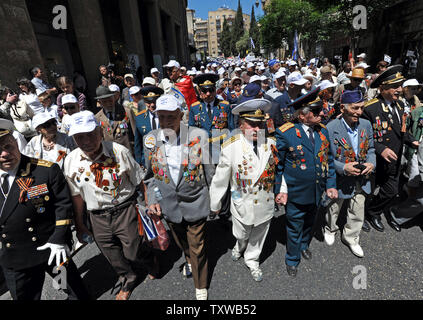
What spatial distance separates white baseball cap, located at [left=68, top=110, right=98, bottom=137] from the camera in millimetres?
2037

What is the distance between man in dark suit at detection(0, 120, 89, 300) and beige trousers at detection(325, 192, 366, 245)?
3.52 metres

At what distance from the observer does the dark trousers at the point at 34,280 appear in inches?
82.9

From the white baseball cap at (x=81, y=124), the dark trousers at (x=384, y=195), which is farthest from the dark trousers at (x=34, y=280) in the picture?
the dark trousers at (x=384, y=195)

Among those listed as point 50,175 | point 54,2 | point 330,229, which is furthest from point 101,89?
point 54,2

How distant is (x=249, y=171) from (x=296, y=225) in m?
1.05

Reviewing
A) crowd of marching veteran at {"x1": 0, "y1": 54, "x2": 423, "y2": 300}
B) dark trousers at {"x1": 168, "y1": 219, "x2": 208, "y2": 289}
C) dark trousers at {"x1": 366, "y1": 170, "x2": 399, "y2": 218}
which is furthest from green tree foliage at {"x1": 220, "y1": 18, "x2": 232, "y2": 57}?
dark trousers at {"x1": 168, "y1": 219, "x2": 208, "y2": 289}

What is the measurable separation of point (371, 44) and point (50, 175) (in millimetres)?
24357

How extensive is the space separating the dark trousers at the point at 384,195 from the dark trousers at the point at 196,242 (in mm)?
3129

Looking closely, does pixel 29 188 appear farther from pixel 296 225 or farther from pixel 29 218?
pixel 296 225

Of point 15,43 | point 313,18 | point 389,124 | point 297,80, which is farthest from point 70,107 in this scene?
point 313,18

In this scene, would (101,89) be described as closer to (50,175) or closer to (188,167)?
(50,175)

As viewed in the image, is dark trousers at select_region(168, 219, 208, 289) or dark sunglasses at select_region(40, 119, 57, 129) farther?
dark sunglasses at select_region(40, 119, 57, 129)

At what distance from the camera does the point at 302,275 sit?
2969 millimetres

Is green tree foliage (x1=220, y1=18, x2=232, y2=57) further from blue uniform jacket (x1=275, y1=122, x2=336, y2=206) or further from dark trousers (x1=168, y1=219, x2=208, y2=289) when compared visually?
dark trousers (x1=168, y1=219, x2=208, y2=289)
